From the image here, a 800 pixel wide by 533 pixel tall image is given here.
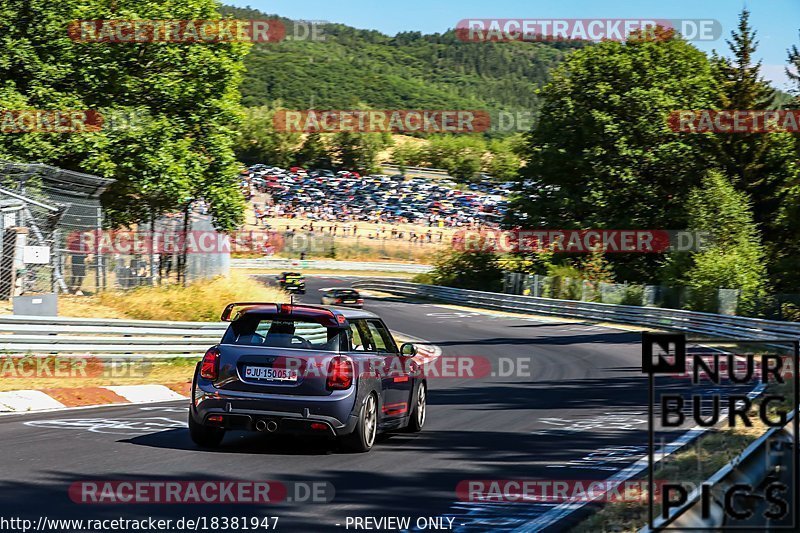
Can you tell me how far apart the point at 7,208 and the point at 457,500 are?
1686 centimetres

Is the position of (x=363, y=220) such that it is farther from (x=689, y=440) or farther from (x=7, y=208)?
(x=689, y=440)

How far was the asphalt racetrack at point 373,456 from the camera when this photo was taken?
24.6 ft

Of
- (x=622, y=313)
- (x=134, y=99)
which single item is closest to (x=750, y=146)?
(x=622, y=313)

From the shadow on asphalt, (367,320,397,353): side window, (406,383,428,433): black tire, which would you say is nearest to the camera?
(367,320,397,353): side window

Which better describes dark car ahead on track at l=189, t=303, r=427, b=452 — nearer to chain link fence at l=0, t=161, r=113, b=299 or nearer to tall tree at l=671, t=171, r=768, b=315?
chain link fence at l=0, t=161, r=113, b=299

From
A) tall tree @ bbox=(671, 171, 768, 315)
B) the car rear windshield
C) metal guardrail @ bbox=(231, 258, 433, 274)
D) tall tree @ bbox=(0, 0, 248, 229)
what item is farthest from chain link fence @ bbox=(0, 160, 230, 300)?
metal guardrail @ bbox=(231, 258, 433, 274)

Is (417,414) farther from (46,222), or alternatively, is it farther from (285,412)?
(46,222)

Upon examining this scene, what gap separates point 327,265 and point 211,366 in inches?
2810

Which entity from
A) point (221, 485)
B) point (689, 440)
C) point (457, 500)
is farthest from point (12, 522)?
point (689, 440)

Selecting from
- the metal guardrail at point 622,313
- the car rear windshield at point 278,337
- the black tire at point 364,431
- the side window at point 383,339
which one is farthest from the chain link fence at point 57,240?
the metal guardrail at point 622,313

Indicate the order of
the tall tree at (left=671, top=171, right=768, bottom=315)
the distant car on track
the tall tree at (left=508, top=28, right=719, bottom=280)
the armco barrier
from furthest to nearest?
1. the tall tree at (left=508, top=28, right=719, bottom=280)
2. the tall tree at (left=671, top=171, right=768, bottom=315)
3. the distant car on track
4. the armco barrier

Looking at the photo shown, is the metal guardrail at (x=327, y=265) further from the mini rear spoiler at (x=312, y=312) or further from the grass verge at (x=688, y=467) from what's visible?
the mini rear spoiler at (x=312, y=312)

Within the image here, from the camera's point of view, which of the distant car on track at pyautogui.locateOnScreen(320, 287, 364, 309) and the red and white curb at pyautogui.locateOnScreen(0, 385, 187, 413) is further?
the distant car on track at pyautogui.locateOnScreen(320, 287, 364, 309)

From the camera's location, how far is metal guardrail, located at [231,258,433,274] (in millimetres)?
77812
